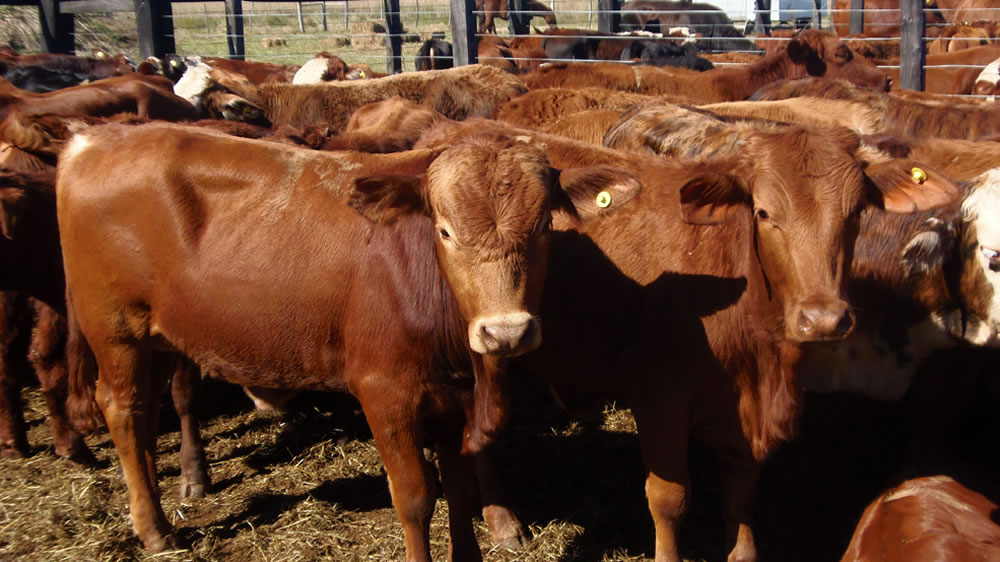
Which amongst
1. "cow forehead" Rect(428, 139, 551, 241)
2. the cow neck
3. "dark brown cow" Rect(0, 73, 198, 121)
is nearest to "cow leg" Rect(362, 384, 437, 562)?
"cow forehead" Rect(428, 139, 551, 241)

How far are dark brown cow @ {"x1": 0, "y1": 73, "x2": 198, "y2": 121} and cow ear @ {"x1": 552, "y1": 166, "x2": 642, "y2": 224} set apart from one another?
5.16 meters

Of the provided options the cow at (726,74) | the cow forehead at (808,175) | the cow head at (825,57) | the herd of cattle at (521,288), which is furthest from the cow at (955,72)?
the cow forehead at (808,175)

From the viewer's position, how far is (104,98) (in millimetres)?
7441

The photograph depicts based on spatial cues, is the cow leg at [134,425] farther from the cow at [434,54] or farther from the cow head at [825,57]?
the cow at [434,54]

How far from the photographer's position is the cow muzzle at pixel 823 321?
298cm

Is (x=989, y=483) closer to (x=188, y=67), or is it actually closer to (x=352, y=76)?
(x=188, y=67)

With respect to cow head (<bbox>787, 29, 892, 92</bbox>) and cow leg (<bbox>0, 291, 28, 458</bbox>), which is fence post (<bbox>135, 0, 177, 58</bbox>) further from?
cow head (<bbox>787, 29, 892, 92</bbox>)

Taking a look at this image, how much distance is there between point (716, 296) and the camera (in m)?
3.61

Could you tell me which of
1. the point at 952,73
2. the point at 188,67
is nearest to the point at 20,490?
the point at 188,67

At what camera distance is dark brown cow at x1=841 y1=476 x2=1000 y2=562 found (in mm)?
3127

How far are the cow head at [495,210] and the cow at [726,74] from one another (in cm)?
647

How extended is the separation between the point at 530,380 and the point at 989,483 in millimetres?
2951

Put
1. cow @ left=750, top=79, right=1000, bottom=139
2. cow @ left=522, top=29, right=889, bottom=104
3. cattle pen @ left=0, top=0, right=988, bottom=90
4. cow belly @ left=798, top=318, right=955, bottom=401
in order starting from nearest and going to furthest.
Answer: cow belly @ left=798, top=318, right=955, bottom=401 < cow @ left=750, top=79, right=1000, bottom=139 < cattle pen @ left=0, top=0, right=988, bottom=90 < cow @ left=522, top=29, right=889, bottom=104

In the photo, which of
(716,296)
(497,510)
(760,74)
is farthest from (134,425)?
(760,74)
